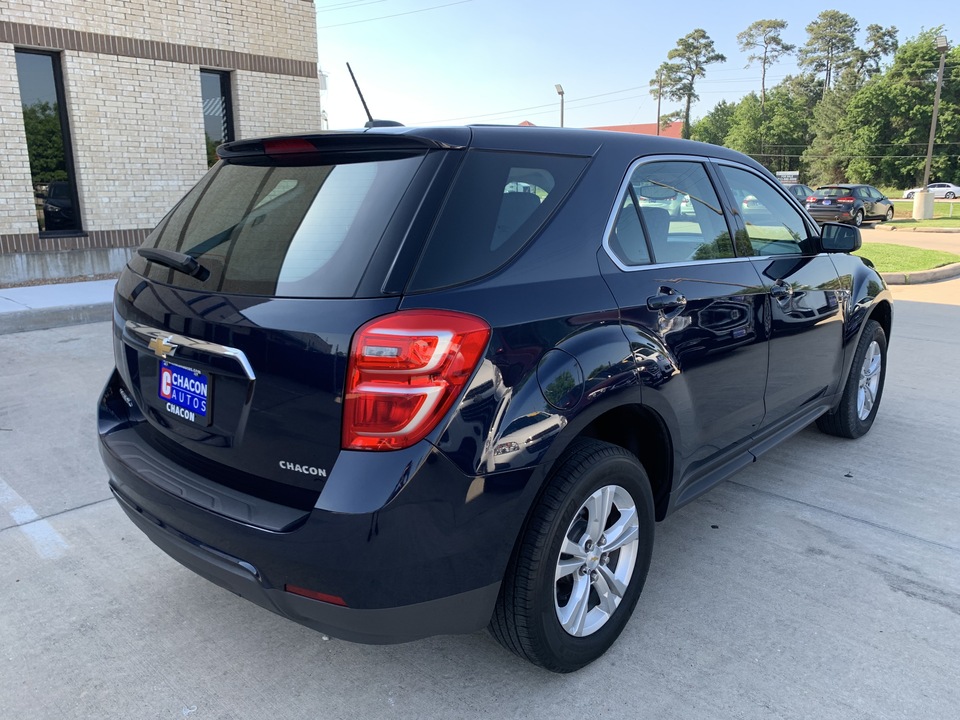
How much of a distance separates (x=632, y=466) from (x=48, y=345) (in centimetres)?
663

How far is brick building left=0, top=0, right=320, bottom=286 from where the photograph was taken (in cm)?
999

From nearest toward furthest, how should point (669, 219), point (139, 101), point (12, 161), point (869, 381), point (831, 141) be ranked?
point (669, 219) → point (869, 381) → point (12, 161) → point (139, 101) → point (831, 141)

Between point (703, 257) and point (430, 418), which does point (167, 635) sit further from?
point (703, 257)

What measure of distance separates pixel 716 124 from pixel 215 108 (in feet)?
297

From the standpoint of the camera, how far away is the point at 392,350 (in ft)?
6.39

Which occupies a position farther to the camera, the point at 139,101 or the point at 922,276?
the point at 922,276

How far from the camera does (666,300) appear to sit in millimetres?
2711

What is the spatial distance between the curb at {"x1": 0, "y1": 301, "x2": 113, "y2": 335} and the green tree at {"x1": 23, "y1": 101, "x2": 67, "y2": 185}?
3277mm

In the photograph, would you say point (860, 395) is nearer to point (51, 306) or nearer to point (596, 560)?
point (596, 560)

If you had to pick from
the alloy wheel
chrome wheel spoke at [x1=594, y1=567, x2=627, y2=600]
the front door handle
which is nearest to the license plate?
chrome wheel spoke at [x1=594, y1=567, x2=627, y2=600]

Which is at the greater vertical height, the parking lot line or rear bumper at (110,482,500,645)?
rear bumper at (110,482,500,645)

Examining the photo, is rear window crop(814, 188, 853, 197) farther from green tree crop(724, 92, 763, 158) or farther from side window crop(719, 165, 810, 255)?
green tree crop(724, 92, 763, 158)

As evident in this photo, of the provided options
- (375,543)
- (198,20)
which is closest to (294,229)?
(375,543)

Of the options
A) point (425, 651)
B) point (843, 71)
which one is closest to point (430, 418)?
point (425, 651)
